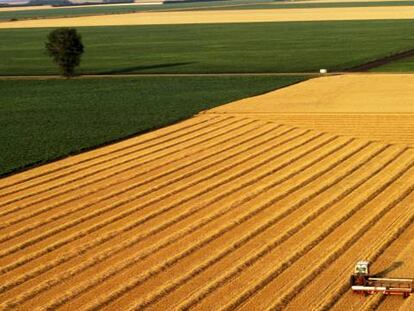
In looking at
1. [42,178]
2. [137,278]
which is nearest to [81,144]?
[42,178]

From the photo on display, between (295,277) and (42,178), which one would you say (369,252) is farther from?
(42,178)

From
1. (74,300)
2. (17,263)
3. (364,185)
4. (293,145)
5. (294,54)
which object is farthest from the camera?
(294,54)

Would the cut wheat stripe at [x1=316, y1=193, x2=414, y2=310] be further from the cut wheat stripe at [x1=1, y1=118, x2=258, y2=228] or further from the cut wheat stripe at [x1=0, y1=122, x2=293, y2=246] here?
the cut wheat stripe at [x1=1, y1=118, x2=258, y2=228]

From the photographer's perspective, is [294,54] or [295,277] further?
[294,54]

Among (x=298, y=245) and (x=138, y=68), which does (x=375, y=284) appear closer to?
(x=298, y=245)

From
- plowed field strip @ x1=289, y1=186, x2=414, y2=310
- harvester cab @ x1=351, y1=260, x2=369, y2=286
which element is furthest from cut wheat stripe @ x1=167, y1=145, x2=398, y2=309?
harvester cab @ x1=351, y1=260, x2=369, y2=286

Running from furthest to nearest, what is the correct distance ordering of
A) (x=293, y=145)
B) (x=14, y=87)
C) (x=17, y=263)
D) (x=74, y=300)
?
1. (x=14, y=87)
2. (x=293, y=145)
3. (x=17, y=263)
4. (x=74, y=300)

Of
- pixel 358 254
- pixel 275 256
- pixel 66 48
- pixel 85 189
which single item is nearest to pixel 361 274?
pixel 358 254
